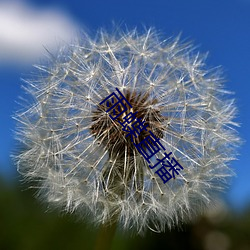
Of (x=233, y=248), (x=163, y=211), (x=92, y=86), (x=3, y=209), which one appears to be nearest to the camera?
(x=163, y=211)

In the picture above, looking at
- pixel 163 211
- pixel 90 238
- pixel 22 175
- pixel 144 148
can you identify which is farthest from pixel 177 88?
pixel 90 238

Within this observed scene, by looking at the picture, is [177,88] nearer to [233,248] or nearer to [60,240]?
[60,240]

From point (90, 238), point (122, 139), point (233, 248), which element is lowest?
point (233, 248)

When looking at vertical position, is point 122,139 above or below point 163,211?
above
